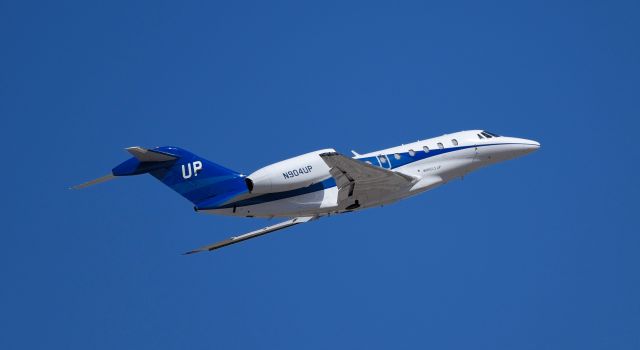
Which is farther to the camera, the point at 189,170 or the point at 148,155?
the point at 189,170

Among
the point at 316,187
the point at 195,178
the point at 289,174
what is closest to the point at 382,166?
the point at 316,187

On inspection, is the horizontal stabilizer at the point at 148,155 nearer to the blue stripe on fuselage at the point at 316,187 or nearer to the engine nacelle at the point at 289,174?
the blue stripe on fuselage at the point at 316,187

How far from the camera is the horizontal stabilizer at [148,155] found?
3738cm

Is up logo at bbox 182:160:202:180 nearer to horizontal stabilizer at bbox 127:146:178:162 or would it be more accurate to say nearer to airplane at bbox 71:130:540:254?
airplane at bbox 71:130:540:254

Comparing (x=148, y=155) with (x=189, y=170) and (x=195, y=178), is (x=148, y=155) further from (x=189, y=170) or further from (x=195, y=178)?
(x=195, y=178)

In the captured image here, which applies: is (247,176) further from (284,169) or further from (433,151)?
(433,151)

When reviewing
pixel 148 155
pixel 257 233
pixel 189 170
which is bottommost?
pixel 257 233

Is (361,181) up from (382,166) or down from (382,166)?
down

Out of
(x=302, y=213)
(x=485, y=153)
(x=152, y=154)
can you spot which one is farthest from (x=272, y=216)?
(x=485, y=153)

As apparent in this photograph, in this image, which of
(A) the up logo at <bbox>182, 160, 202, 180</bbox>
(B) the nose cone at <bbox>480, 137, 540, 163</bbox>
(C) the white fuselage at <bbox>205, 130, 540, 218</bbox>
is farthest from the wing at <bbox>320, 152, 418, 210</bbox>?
(A) the up logo at <bbox>182, 160, 202, 180</bbox>

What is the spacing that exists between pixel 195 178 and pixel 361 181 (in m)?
5.94

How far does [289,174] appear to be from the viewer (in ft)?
124

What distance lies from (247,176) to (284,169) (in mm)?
1415

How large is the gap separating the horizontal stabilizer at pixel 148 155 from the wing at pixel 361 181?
5937 millimetres
